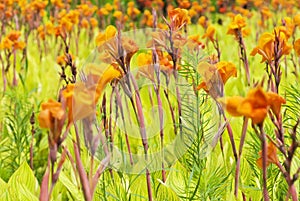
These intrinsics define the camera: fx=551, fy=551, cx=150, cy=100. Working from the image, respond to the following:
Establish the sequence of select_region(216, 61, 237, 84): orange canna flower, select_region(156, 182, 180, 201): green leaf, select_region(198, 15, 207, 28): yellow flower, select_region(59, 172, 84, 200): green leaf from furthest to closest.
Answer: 1. select_region(198, 15, 207, 28): yellow flower
2. select_region(59, 172, 84, 200): green leaf
3. select_region(156, 182, 180, 201): green leaf
4. select_region(216, 61, 237, 84): orange canna flower

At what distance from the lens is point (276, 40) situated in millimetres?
984

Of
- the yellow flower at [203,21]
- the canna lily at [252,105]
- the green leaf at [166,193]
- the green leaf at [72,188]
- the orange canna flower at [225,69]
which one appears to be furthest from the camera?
the yellow flower at [203,21]

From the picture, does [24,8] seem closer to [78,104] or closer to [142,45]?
[142,45]

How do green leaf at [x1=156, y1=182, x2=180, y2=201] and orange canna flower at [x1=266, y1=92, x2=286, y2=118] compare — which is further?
green leaf at [x1=156, y1=182, x2=180, y2=201]

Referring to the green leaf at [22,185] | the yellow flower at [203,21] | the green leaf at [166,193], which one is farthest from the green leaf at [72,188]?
the yellow flower at [203,21]

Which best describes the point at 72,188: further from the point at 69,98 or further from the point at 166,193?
the point at 69,98

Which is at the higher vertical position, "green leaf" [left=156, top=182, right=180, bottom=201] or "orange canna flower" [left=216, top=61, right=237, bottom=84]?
"orange canna flower" [left=216, top=61, right=237, bottom=84]

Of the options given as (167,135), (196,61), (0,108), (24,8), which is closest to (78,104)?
(196,61)

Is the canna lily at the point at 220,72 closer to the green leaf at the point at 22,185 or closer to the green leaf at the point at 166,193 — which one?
the green leaf at the point at 166,193

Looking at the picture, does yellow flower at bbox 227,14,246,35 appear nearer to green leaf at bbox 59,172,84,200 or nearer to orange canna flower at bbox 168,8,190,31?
orange canna flower at bbox 168,8,190,31

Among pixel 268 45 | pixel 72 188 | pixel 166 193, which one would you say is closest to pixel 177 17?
pixel 268 45

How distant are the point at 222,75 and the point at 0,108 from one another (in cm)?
130

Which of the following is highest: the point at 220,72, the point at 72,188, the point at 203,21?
the point at 220,72

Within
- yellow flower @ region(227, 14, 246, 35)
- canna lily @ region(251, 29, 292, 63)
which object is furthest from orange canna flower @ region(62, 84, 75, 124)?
yellow flower @ region(227, 14, 246, 35)
